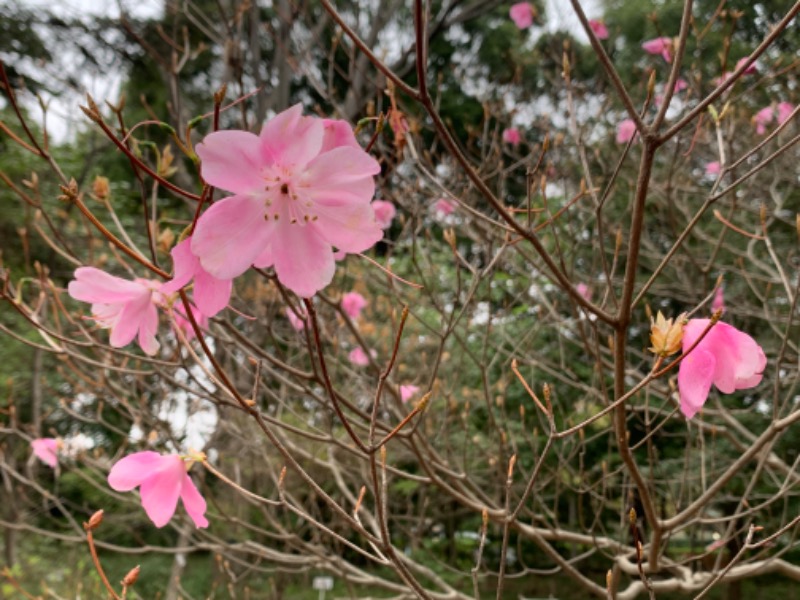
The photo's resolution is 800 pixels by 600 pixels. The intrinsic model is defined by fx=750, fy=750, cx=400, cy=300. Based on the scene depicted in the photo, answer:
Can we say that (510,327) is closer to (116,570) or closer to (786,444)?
(786,444)

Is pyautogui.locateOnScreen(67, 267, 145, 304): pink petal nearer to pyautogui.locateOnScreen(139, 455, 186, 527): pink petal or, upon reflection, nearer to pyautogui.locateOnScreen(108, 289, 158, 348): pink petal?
pyautogui.locateOnScreen(108, 289, 158, 348): pink petal

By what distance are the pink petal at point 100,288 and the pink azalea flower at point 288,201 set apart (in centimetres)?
33

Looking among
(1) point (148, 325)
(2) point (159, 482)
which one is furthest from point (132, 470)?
(1) point (148, 325)

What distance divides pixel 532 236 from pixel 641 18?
6489mm

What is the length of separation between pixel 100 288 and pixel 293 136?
42 centimetres

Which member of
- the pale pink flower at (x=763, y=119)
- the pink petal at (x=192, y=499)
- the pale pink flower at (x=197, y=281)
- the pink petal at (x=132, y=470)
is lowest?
the pink petal at (x=192, y=499)

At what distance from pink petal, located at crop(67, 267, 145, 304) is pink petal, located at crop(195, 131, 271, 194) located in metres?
0.36

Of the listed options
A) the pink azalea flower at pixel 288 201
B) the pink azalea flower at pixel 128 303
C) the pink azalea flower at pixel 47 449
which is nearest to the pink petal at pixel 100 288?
the pink azalea flower at pixel 128 303

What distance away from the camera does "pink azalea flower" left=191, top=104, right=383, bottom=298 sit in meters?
0.66

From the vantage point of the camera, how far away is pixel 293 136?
0.67 m

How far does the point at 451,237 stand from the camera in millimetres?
1456

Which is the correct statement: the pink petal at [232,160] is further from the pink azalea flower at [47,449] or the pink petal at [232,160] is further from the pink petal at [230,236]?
the pink azalea flower at [47,449]

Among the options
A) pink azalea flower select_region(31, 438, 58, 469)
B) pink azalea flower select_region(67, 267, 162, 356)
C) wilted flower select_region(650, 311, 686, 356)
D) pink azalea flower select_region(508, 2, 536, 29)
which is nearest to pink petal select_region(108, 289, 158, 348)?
pink azalea flower select_region(67, 267, 162, 356)

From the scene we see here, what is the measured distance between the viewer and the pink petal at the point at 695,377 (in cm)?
84
